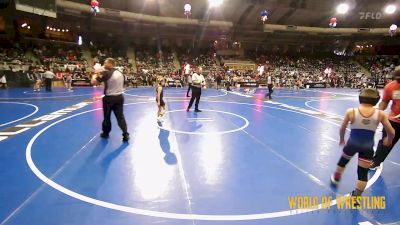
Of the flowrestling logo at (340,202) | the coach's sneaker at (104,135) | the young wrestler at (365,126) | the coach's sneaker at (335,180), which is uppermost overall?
the young wrestler at (365,126)

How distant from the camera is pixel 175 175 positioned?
4.88 m

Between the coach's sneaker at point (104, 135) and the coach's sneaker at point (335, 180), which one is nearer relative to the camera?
the coach's sneaker at point (335, 180)

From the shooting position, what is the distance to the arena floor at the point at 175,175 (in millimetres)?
3576

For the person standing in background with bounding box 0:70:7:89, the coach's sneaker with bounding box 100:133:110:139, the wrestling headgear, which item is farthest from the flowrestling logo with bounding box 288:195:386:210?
the person standing in background with bounding box 0:70:7:89

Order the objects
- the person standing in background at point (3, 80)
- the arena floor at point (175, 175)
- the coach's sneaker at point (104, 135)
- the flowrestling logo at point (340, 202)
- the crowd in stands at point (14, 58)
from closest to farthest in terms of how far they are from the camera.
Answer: the arena floor at point (175, 175) → the flowrestling logo at point (340, 202) → the coach's sneaker at point (104, 135) → the person standing in background at point (3, 80) → the crowd in stands at point (14, 58)

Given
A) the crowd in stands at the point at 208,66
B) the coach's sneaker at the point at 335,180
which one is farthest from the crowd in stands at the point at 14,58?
the coach's sneaker at the point at 335,180

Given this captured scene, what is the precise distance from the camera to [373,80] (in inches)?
1328

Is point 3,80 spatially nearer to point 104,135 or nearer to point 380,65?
point 104,135

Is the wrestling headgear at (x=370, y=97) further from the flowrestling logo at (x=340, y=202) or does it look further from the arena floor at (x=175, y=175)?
the arena floor at (x=175, y=175)

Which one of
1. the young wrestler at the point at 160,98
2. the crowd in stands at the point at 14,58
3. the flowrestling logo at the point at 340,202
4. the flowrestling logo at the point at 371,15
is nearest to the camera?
the flowrestling logo at the point at 340,202

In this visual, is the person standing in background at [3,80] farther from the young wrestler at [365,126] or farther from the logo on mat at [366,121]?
the logo on mat at [366,121]

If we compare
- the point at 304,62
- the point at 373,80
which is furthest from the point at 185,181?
the point at 304,62

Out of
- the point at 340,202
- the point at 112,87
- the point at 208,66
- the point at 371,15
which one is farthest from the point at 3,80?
the point at 371,15

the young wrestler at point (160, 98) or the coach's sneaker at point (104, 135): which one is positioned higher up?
the young wrestler at point (160, 98)
